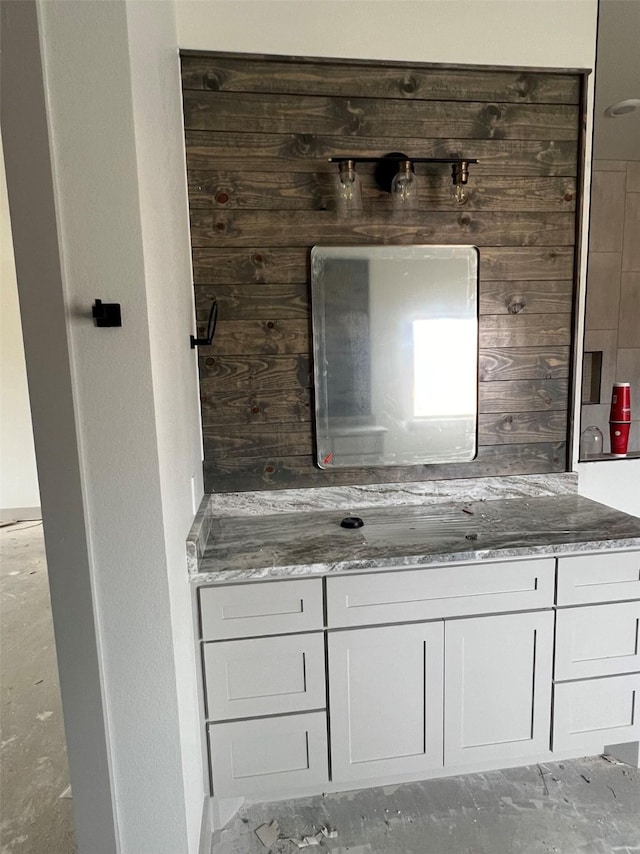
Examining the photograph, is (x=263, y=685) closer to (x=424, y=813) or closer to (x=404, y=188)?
(x=424, y=813)

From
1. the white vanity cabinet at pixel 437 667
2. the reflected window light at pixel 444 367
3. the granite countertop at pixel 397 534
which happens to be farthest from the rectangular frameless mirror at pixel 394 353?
the white vanity cabinet at pixel 437 667

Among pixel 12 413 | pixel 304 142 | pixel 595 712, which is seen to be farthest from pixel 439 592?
pixel 12 413

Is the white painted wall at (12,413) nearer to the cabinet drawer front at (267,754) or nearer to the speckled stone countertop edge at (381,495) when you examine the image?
the speckled stone countertop edge at (381,495)

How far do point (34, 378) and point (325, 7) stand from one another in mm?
1644

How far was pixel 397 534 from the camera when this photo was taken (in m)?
Result: 1.74

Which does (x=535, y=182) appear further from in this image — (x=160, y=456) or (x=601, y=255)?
(x=160, y=456)

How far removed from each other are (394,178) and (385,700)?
5.75 feet

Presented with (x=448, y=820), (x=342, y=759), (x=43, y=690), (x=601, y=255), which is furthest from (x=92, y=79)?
(x=601, y=255)

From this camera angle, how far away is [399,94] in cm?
188

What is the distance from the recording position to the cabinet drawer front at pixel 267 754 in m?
1.58

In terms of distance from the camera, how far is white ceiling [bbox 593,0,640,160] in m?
1.96

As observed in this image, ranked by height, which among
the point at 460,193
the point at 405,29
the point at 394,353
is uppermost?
the point at 405,29

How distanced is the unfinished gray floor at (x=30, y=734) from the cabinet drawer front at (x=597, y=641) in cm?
166

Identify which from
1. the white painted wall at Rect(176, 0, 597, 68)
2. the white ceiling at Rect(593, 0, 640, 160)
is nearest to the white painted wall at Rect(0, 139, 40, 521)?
the white painted wall at Rect(176, 0, 597, 68)
